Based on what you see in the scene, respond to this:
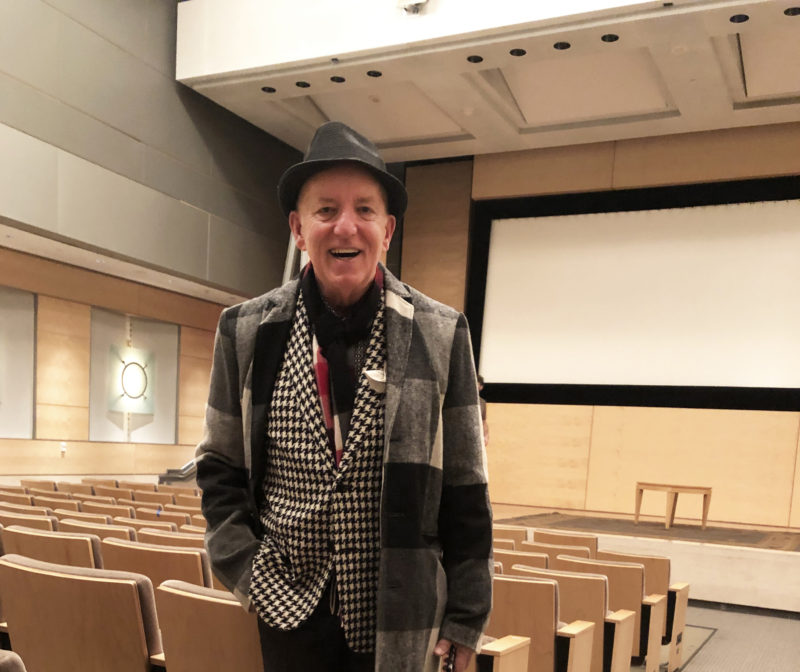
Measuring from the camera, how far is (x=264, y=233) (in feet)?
34.9

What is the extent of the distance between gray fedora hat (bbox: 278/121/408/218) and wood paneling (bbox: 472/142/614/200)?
31.4 feet

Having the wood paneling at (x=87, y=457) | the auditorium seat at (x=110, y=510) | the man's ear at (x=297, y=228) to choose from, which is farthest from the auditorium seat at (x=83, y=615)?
the wood paneling at (x=87, y=457)

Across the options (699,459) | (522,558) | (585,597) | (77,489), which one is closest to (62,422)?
(77,489)

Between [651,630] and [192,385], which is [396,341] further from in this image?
[192,385]

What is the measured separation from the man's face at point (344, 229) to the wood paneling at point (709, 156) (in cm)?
949

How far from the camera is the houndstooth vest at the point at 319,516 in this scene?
1.20 metres

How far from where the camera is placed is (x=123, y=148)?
829 cm

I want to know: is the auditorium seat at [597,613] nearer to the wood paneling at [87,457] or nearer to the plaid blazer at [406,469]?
the plaid blazer at [406,469]

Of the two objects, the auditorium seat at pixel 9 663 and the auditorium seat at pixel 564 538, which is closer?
the auditorium seat at pixel 9 663

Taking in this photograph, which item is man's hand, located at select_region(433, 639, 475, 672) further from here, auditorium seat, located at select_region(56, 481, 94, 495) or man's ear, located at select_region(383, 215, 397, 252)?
auditorium seat, located at select_region(56, 481, 94, 495)

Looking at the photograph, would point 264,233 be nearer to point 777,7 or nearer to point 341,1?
point 341,1

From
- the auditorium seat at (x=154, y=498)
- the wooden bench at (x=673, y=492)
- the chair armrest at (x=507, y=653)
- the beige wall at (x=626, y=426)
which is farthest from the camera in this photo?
the beige wall at (x=626, y=426)

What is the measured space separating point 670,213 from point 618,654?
27.5ft

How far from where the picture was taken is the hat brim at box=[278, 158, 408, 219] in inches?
50.4
